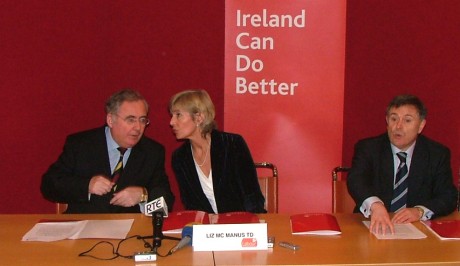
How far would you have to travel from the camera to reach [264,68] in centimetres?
434

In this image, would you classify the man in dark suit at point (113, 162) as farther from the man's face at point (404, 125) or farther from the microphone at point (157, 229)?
the man's face at point (404, 125)

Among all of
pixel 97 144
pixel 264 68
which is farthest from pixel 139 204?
pixel 264 68

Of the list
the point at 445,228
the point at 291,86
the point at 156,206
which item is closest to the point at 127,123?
the point at 156,206

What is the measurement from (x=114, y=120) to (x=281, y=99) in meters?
1.38

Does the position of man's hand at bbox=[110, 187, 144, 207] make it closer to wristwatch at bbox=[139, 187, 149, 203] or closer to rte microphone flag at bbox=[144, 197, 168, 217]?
wristwatch at bbox=[139, 187, 149, 203]

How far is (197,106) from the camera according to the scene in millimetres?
3658

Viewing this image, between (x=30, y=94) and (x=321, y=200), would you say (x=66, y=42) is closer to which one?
(x=30, y=94)

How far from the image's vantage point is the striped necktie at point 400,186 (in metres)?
3.49

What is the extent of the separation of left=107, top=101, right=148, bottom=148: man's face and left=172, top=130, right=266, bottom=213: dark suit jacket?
0.32 metres

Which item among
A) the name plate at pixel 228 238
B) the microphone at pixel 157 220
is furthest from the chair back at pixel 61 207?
the name plate at pixel 228 238

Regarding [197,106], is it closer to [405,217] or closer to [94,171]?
[94,171]

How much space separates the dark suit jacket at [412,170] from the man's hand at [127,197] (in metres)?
1.18

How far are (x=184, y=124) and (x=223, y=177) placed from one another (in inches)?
15.9

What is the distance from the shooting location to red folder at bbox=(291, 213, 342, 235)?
108 inches
